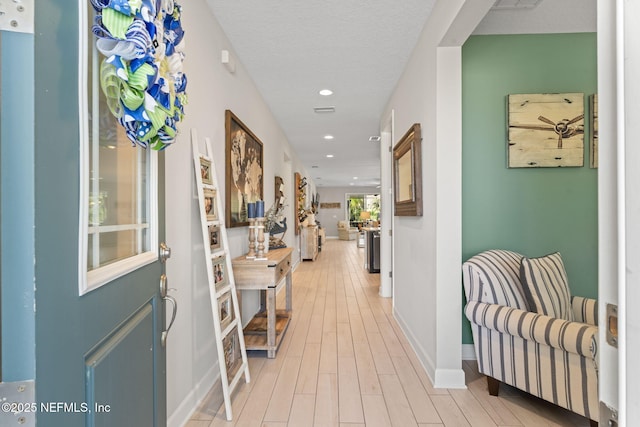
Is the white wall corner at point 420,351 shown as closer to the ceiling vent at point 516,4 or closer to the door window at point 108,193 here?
the door window at point 108,193

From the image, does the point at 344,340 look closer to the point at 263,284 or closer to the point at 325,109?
the point at 263,284

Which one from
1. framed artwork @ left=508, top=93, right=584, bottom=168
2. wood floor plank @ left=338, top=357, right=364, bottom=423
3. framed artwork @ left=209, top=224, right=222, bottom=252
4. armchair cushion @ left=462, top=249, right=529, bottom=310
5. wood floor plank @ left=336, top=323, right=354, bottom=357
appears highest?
framed artwork @ left=508, top=93, right=584, bottom=168

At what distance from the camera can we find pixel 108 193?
3.17 feet

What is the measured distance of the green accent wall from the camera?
8.29 ft

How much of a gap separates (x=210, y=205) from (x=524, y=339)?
208cm

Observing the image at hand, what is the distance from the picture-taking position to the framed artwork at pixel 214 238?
2.11m

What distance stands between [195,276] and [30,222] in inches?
58.3

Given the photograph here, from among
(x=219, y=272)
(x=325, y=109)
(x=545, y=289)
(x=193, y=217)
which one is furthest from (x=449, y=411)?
(x=325, y=109)

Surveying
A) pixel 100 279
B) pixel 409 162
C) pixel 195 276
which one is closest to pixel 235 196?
pixel 195 276

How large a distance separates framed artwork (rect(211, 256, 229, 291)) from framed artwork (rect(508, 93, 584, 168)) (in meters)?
2.37

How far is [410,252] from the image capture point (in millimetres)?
2930

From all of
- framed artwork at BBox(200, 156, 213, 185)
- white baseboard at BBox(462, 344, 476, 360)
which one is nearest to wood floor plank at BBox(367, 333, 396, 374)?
white baseboard at BBox(462, 344, 476, 360)

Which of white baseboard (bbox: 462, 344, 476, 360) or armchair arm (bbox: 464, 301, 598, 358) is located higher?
armchair arm (bbox: 464, 301, 598, 358)

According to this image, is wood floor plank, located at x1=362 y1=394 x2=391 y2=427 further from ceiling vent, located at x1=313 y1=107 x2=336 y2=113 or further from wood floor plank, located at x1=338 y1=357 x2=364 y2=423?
ceiling vent, located at x1=313 y1=107 x2=336 y2=113
